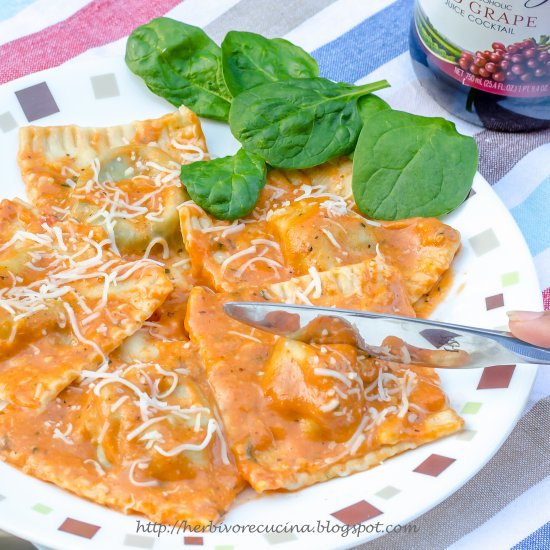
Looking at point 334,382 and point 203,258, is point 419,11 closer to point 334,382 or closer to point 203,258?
point 203,258

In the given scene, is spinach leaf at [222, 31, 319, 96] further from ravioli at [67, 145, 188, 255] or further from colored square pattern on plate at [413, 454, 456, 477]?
colored square pattern on plate at [413, 454, 456, 477]

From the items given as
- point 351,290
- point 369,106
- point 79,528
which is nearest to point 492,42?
point 369,106

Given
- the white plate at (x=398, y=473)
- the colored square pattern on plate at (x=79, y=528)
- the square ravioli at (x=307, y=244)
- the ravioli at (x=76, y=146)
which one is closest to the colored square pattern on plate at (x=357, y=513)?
the white plate at (x=398, y=473)

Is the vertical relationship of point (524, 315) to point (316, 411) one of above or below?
below

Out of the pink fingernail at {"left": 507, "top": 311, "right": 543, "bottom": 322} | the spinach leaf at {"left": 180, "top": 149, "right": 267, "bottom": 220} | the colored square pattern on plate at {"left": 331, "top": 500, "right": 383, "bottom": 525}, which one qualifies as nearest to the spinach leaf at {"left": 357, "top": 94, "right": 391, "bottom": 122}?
the spinach leaf at {"left": 180, "top": 149, "right": 267, "bottom": 220}

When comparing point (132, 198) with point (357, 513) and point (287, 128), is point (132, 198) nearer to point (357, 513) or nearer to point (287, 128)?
point (287, 128)

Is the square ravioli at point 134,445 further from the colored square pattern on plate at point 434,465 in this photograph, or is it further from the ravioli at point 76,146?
the ravioli at point 76,146

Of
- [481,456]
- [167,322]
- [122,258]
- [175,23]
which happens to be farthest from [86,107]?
[481,456]
